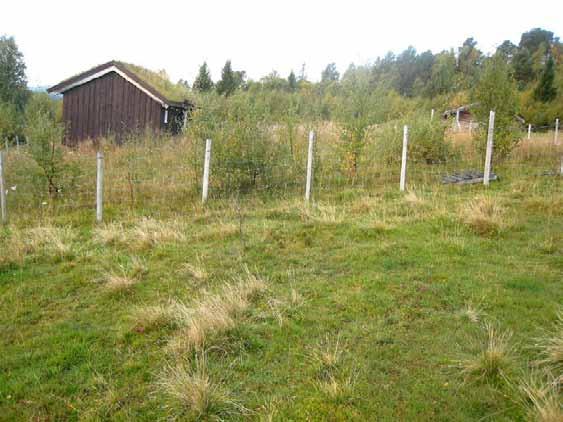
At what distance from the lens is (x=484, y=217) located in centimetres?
697

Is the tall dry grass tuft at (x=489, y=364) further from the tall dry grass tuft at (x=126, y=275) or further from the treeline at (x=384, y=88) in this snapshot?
the treeline at (x=384, y=88)

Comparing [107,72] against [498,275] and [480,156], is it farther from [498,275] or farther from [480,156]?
[498,275]

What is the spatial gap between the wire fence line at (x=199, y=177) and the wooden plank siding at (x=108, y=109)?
20.4ft

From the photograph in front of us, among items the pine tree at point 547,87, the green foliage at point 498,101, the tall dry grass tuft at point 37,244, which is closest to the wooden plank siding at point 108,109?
the tall dry grass tuft at point 37,244

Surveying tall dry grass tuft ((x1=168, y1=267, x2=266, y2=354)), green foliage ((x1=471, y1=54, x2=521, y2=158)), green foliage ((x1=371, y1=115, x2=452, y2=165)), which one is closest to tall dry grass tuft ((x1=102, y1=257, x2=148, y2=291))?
tall dry grass tuft ((x1=168, y1=267, x2=266, y2=354))

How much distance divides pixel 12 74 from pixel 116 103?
3432 centimetres

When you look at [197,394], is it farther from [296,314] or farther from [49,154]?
[49,154]

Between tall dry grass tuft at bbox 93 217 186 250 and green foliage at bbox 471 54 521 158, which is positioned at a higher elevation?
green foliage at bbox 471 54 521 158

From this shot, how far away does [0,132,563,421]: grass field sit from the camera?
311 cm

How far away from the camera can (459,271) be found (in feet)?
17.3

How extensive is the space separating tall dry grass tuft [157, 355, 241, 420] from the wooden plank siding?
16.4 metres

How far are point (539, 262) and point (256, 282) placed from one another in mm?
3646

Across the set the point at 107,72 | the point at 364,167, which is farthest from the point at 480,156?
the point at 107,72

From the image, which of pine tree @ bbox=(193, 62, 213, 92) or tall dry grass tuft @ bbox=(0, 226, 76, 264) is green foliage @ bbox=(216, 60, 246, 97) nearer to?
pine tree @ bbox=(193, 62, 213, 92)
